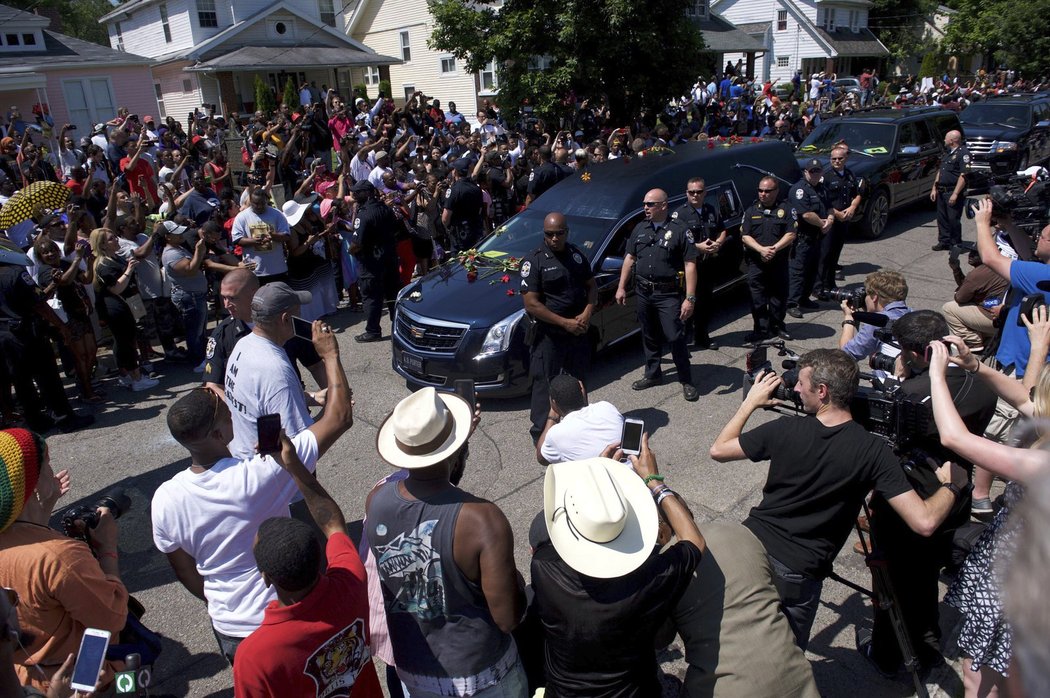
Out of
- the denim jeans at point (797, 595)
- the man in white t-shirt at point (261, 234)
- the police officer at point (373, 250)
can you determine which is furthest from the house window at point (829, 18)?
the denim jeans at point (797, 595)

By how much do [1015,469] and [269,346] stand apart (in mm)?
3360

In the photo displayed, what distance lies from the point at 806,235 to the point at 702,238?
1.72 meters

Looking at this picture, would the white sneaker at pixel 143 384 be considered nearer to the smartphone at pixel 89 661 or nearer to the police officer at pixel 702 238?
the police officer at pixel 702 238

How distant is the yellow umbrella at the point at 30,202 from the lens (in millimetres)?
6532

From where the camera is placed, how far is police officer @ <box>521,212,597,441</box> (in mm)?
5520

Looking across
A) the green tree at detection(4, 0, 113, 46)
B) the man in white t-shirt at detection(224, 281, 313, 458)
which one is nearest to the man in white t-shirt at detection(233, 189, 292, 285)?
the man in white t-shirt at detection(224, 281, 313, 458)

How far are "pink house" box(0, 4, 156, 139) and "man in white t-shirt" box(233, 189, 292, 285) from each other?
907 inches

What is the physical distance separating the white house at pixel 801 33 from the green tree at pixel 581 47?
26.0 m

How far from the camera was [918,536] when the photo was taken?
126 inches

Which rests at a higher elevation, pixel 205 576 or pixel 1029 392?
pixel 1029 392

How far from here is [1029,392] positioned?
331cm

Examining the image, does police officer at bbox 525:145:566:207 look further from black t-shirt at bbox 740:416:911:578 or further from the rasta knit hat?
the rasta knit hat

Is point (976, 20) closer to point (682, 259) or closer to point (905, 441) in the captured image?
point (682, 259)

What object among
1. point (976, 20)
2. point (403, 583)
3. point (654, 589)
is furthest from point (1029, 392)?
point (976, 20)
